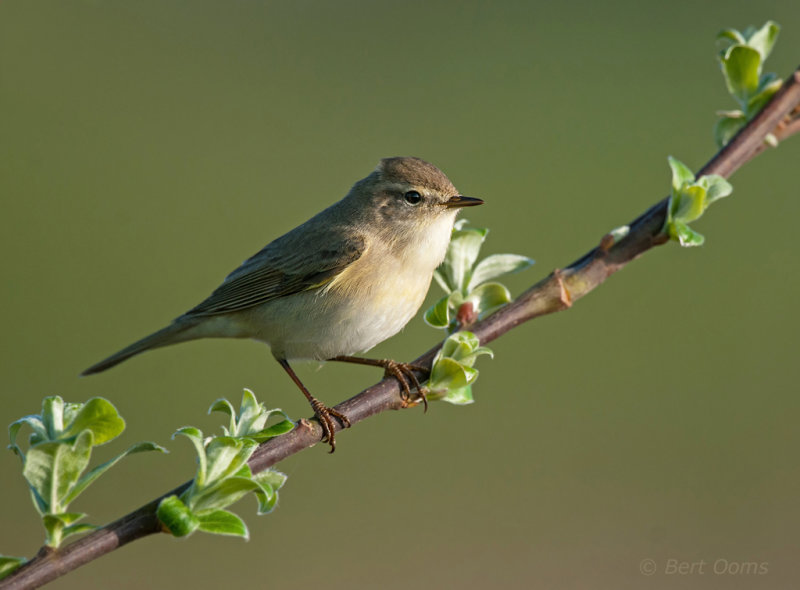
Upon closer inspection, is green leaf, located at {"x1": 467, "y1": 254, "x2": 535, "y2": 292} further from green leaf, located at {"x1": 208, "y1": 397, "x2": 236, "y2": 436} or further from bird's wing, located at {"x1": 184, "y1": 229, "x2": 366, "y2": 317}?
bird's wing, located at {"x1": 184, "y1": 229, "x2": 366, "y2": 317}

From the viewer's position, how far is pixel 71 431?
1.41 meters

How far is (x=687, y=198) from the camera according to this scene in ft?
6.68

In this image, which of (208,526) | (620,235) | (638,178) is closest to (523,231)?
(638,178)

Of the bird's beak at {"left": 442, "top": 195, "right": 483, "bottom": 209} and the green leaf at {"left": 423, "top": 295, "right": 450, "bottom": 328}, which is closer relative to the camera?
the green leaf at {"left": 423, "top": 295, "right": 450, "bottom": 328}

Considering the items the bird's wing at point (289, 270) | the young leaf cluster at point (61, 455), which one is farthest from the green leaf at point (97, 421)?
the bird's wing at point (289, 270)

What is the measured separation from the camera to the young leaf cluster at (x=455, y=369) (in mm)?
1962

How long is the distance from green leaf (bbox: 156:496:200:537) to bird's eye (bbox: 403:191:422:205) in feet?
8.33

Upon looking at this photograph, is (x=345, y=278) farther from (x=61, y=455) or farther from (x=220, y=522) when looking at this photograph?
(x=61, y=455)

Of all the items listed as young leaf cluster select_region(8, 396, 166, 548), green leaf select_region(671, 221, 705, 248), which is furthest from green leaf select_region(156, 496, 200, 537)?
green leaf select_region(671, 221, 705, 248)

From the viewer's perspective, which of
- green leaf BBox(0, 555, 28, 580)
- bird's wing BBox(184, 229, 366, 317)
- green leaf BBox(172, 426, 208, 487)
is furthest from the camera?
bird's wing BBox(184, 229, 366, 317)

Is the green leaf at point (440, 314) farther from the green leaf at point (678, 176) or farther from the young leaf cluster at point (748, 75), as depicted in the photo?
the young leaf cluster at point (748, 75)

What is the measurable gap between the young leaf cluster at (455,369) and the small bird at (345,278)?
1.39 meters

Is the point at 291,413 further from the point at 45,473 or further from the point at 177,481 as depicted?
the point at 45,473

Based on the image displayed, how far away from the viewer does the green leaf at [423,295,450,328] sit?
2.24 metres
